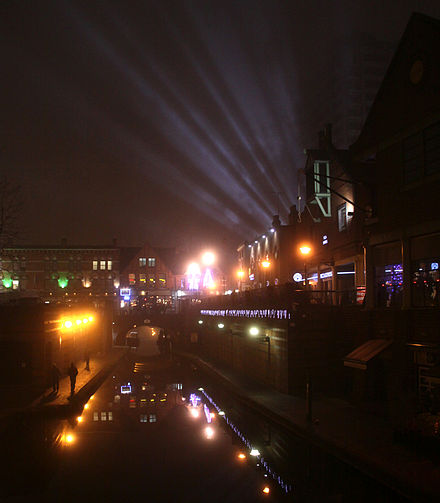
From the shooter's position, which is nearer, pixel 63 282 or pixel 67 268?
pixel 63 282

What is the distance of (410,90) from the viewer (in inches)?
877

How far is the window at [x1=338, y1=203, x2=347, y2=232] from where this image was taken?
32281 mm

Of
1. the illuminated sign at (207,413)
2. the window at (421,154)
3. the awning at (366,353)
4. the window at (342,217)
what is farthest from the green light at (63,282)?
the window at (421,154)

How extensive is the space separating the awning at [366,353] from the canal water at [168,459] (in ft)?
13.3

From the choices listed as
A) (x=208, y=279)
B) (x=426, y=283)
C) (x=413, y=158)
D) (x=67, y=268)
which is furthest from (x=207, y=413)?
(x=67, y=268)

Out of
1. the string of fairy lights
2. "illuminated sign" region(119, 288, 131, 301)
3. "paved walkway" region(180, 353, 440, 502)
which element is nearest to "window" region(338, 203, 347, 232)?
"paved walkway" region(180, 353, 440, 502)

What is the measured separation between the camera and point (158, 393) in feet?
123

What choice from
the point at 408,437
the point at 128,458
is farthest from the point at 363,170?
the point at 128,458

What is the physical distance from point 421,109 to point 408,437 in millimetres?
12679

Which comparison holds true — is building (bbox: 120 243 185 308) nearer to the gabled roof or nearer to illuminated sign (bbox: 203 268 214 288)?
illuminated sign (bbox: 203 268 214 288)

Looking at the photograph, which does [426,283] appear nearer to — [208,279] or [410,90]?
[410,90]

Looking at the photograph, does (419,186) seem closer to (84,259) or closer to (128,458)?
(128,458)

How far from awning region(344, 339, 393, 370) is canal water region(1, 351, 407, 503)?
4041mm

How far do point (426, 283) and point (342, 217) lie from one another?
11652 millimetres
